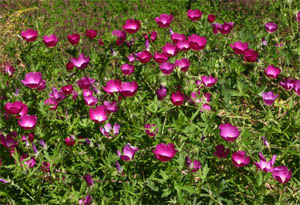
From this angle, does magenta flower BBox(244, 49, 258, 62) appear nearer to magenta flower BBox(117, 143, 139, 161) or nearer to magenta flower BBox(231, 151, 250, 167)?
magenta flower BBox(231, 151, 250, 167)

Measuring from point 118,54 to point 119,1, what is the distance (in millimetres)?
2676

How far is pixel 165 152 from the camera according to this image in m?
1.89

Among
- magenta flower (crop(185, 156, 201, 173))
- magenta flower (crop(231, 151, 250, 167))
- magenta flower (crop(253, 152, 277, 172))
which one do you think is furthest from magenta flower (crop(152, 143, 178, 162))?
magenta flower (crop(253, 152, 277, 172))

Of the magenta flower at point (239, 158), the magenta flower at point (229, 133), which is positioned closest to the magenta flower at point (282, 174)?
the magenta flower at point (239, 158)

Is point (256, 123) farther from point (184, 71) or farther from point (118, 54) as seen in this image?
point (118, 54)

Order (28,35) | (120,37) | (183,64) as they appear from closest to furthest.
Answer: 1. (183,64)
2. (28,35)
3. (120,37)

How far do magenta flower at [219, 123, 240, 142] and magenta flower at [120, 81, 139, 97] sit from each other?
53cm

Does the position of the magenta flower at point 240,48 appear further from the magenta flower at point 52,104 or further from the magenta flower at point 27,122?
the magenta flower at point 27,122

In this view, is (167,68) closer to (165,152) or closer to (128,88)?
(128,88)

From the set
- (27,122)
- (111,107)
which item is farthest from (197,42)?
(27,122)

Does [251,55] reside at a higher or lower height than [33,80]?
higher

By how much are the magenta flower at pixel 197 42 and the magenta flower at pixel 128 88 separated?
516 mm

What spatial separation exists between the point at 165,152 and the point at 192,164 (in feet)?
0.49

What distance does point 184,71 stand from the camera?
2.30 metres
